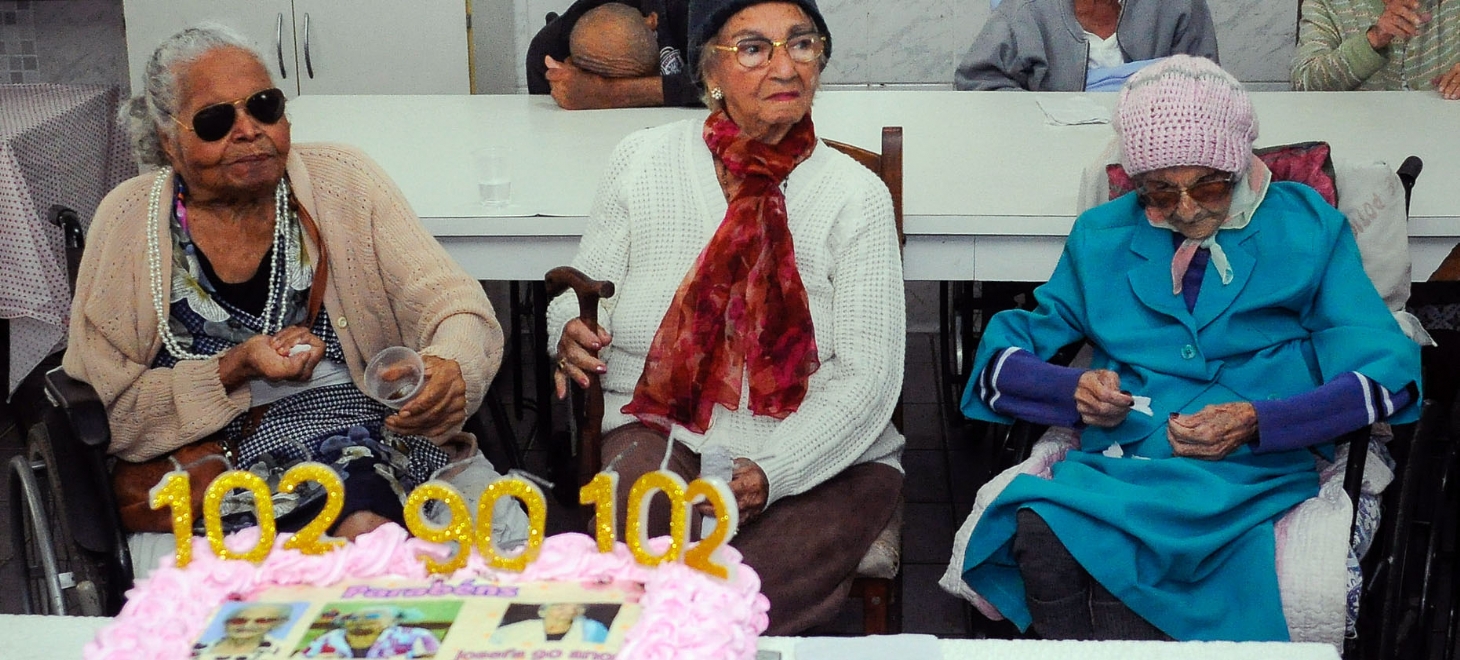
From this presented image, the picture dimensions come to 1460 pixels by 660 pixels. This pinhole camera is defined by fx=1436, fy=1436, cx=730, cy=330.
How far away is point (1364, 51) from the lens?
3949mm

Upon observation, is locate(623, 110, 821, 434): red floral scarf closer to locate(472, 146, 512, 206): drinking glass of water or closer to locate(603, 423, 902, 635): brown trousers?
locate(603, 423, 902, 635): brown trousers

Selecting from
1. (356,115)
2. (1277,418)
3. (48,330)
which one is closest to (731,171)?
(1277,418)

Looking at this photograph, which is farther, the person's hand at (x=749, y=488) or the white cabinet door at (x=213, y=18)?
the white cabinet door at (x=213, y=18)

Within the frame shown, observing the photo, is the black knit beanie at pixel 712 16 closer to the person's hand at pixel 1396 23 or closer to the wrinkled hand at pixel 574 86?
the wrinkled hand at pixel 574 86

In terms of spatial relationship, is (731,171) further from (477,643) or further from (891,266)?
(477,643)

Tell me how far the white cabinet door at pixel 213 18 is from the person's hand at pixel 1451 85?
3.53m

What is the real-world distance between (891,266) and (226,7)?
342 cm

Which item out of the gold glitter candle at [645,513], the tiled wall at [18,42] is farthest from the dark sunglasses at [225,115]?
the tiled wall at [18,42]

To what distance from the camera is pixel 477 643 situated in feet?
4.53

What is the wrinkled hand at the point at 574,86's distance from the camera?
12.4ft

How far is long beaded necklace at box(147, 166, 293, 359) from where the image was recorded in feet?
7.25

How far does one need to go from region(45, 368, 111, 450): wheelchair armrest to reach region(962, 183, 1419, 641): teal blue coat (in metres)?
1.28

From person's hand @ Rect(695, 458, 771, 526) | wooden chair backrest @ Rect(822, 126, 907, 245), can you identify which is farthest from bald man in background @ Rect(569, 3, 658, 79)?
person's hand @ Rect(695, 458, 771, 526)

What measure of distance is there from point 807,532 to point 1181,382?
2.16 ft
